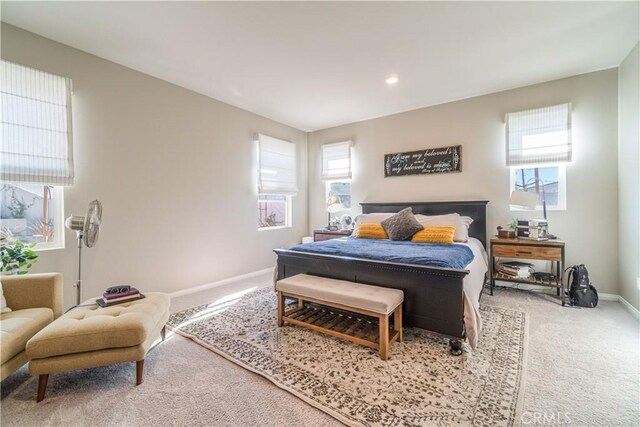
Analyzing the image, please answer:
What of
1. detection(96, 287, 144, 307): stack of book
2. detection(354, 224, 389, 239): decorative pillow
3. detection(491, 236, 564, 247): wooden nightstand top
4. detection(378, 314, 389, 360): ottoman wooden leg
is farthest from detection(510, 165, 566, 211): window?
detection(96, 287, 144, 307): stack of book

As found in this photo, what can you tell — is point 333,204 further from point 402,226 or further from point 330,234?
point 402,226

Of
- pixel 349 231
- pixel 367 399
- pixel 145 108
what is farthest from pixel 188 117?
pixel 367 399

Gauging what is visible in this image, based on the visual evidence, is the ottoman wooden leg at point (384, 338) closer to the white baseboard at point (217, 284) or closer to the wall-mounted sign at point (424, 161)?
the white baseboard at point (217, 284)

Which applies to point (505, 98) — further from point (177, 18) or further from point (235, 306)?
point (235, 306)

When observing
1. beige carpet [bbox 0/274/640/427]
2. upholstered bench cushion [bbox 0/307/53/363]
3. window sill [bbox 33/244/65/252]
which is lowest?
beige carpet [bbox 0/274/640/427]

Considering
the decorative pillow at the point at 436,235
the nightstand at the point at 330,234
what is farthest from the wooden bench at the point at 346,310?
the nightstand at the point at 330,234

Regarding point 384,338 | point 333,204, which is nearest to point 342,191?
point 333,204

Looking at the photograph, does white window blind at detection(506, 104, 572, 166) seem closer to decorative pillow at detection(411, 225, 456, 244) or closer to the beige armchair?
decorative pillow at detection(411, 225, 456, 244)

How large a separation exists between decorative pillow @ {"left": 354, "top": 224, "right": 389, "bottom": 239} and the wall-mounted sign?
127cm

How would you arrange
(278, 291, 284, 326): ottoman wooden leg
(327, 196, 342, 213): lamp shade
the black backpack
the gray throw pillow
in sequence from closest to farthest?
1. (278, 291, 284, 326): ottoman wooden leg
2. the black backpack
3. the gray throw pillow
4. (327, 196, 342, 213): lamp shade

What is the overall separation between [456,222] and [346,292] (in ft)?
7.07

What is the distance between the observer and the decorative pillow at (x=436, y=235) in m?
3.27

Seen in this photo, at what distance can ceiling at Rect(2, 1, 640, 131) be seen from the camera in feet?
7.19

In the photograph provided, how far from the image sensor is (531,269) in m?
3.34
